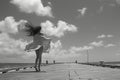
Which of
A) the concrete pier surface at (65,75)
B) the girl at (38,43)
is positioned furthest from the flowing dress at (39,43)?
the concrete pier surface at (65,75)

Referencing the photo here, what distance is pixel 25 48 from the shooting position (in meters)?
11.3

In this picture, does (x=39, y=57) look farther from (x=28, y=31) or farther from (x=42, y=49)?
(x=28, y=31)

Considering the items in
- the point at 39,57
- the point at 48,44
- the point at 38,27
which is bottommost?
the point at 39,57

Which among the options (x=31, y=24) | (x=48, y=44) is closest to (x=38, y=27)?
(x=31, y=24)

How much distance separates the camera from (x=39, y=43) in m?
11.5

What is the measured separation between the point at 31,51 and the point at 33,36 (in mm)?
901

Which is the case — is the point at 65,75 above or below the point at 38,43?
below

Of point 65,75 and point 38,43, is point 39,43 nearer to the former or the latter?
point 38,43

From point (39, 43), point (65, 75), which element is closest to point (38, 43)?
point (39, 43)

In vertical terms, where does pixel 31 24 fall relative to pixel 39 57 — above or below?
above

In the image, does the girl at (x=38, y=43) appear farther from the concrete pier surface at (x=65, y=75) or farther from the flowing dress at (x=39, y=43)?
the concrete pier surface at (x=65, y=75)

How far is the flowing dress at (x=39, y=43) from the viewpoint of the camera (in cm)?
1130

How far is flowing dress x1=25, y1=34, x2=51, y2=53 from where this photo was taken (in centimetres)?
1130

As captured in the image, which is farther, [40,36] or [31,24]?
[40,36]
